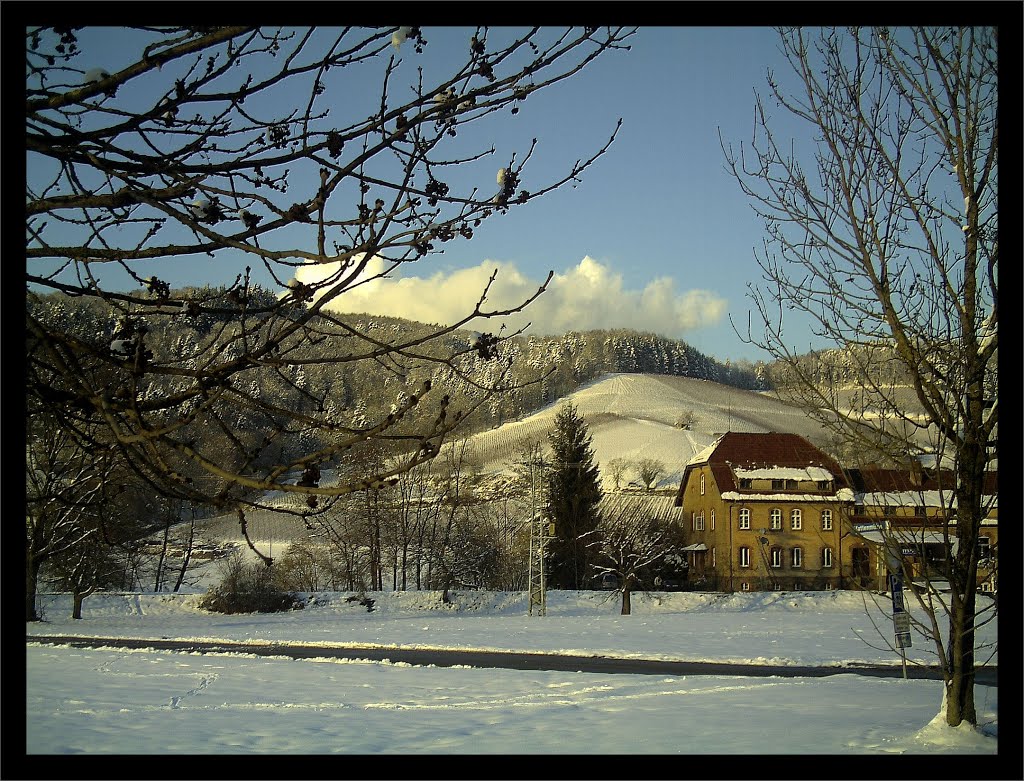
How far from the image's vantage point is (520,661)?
1426 centimetres

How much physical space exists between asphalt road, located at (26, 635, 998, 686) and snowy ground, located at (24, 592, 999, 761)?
0.68 meters

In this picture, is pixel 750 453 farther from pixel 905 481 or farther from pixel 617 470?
pixel 905 481

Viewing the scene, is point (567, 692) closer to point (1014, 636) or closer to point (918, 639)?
point (1014, 636)

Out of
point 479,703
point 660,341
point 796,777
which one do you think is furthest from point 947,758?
point 660,341

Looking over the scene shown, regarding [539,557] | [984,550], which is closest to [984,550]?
[984,550]

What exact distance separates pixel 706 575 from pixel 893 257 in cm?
2534

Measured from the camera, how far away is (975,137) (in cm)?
510

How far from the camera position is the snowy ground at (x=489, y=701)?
5848 millimetres

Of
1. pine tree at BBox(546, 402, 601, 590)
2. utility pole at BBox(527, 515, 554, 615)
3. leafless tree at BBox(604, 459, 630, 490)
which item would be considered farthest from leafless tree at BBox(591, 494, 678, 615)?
leafless tree at BBox(604, 459, 630, 490)

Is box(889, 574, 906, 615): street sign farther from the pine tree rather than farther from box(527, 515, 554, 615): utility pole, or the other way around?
the pine tree

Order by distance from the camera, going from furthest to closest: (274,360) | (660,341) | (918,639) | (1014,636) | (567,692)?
1. (660,341)
2. (918,639)
3. (567,692)
4. (1014,636)
5. (274,360)

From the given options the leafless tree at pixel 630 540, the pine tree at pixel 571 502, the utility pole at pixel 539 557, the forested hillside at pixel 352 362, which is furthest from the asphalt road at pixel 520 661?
the pine tree at pixel 571 502

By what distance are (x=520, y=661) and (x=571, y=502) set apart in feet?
48.2

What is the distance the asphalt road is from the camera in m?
12.9
